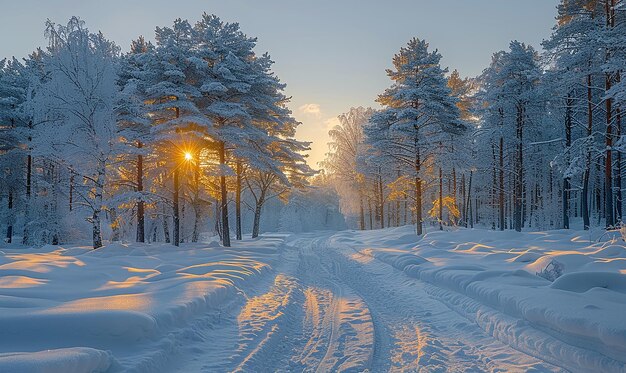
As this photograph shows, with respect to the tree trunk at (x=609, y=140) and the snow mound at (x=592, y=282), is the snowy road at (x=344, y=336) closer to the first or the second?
the snow mound at (x=592, y=282)

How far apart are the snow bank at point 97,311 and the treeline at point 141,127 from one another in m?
7.85

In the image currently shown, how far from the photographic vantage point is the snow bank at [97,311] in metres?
4.26

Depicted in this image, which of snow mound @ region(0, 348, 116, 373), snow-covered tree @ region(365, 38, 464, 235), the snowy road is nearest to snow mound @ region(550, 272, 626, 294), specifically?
the snowy road

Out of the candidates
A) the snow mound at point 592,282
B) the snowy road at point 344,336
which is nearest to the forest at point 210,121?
the snow mound at point 592,282

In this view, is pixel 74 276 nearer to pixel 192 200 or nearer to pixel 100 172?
pixel 100 172

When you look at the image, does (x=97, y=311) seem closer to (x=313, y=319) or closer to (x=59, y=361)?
(x=59, y=361)

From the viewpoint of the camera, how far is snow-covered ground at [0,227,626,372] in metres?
4.87

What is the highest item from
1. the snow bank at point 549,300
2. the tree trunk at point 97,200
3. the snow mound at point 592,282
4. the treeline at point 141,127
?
the treeline at point 141,127

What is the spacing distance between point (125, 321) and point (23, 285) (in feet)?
12.5

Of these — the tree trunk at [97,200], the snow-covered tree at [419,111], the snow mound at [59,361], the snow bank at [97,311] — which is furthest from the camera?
the snow-covered tree at [419,111]

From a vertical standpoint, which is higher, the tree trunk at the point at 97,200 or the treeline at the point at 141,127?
the treeline at the point at 141,127

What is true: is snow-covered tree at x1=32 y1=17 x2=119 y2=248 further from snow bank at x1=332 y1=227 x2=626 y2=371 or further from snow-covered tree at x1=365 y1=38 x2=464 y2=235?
snow-covered tree at x1=365 y1=38 x2=464 y2=235

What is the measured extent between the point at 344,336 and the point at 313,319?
129 cm

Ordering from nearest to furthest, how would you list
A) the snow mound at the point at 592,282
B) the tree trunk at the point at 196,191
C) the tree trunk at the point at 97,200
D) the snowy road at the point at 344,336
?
the snowy road at the point at 344,336 → the snow mound at the point at 592,282 → the tree trunk at the point at 97,200 → the tree trunk at the point at 196,191
